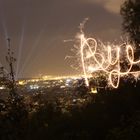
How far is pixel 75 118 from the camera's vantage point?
1340 centimetres

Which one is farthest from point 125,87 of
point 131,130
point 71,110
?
point 131,130

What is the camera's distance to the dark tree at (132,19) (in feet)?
79.5

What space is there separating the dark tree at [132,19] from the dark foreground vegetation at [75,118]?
279 inches

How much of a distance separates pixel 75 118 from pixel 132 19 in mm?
12523

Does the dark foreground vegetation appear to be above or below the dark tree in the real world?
below

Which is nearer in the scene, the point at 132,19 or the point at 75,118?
the point at 75,118

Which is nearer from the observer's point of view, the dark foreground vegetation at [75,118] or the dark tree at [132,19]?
the dark foreground vegetation at [75,118]

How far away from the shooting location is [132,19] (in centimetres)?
2497

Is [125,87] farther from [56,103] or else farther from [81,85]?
[81,85]

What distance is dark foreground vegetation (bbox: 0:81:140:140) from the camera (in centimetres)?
1212

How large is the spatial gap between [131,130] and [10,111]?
17.3 ft

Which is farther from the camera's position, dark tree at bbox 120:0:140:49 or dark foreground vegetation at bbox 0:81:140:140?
dark tree at bbox 120:0:140:49

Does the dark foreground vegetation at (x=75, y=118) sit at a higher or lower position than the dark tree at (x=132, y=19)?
lower

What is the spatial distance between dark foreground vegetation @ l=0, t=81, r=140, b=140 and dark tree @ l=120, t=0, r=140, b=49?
7.09 metres
